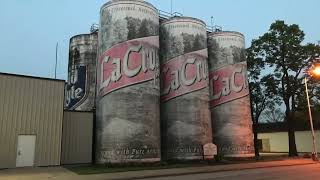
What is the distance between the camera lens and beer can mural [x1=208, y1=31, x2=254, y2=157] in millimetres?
42625

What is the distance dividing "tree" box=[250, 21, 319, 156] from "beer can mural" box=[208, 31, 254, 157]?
20.9 feet

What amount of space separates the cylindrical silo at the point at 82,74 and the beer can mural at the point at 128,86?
10349mm

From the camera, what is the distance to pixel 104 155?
107ft

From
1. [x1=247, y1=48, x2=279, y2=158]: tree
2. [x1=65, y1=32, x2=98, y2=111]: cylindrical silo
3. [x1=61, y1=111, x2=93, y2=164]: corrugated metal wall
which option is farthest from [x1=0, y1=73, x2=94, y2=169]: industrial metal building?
[x1=247, y1=48, x2=279, y2=158]: tree

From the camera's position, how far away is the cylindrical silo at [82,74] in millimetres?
44844

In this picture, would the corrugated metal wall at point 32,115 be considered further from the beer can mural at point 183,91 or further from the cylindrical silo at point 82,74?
the cylindrical silo at point 82,74

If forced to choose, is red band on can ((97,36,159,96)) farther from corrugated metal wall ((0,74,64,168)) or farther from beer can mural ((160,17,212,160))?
corrugated metal wall ((0,74,64,168))

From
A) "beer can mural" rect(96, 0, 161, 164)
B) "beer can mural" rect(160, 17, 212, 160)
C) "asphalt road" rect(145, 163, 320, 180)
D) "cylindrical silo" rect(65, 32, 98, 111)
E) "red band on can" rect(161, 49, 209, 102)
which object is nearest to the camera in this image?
"asphalt road" rect(145, 163, 320, 180)

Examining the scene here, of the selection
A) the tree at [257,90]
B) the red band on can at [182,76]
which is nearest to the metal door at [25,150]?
the red band on can at [182,76]

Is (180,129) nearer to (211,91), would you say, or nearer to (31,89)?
(211,91)

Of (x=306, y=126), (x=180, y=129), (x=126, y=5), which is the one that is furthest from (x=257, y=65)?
(x=126, y=5)

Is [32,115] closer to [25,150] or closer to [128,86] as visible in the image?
[25,150]

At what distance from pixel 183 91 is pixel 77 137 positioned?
11.6 meters

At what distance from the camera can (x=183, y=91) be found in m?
37.9
